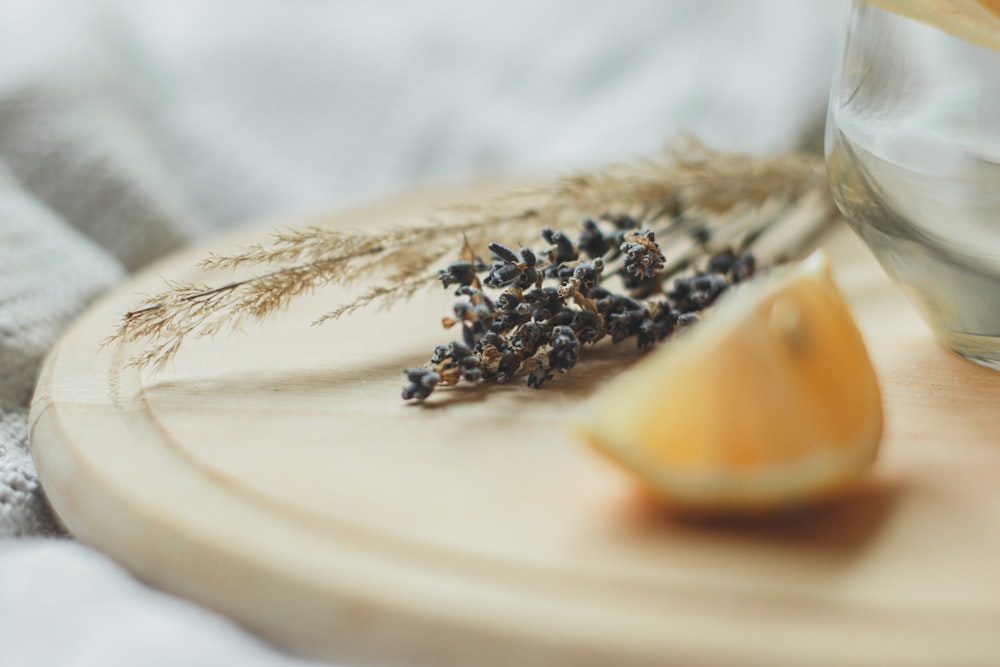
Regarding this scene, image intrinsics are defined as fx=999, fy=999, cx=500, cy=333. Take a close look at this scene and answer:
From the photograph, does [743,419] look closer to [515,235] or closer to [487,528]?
[487,528]

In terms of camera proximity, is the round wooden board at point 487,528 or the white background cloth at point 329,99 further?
the white background cloth at point 329,99

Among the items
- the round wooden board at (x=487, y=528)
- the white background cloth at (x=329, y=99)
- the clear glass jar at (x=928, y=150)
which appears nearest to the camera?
the round wooden board at (x=487, y=528)

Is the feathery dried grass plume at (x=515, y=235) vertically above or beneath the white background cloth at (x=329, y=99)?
beneath

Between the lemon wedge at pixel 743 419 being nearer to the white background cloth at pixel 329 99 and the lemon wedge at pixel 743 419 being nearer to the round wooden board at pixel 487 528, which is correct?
the round wooden board at pixel 487 528

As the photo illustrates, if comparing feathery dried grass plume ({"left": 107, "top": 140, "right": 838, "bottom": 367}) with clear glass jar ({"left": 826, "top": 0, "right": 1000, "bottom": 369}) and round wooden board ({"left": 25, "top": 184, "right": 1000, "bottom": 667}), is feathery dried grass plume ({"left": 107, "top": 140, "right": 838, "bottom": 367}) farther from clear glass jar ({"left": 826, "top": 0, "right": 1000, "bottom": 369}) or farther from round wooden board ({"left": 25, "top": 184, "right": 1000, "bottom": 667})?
clear glass jar ({"left": 826, "top": 0, "right": 1000, "bottom": 369})

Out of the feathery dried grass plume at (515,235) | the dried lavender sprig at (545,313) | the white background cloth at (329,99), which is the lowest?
the dried lavender sprig at (545,313)

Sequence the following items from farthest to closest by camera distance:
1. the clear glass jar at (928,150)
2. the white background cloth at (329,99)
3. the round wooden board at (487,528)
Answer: the white background cloth at (329,99) < the clear glass jar at (928,150) < the round wooden board at (487,528)

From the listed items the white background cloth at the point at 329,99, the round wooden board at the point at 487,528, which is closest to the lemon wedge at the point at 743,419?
the round wooden board at the point at 487,528
